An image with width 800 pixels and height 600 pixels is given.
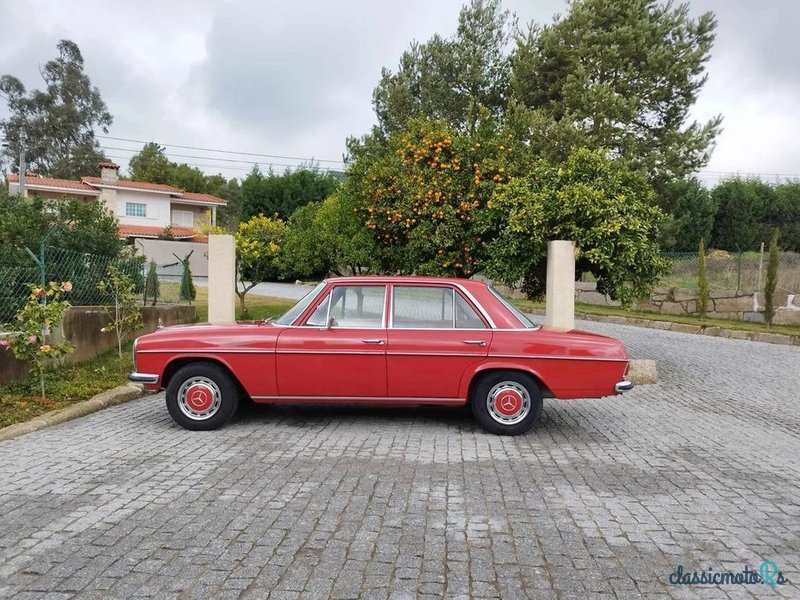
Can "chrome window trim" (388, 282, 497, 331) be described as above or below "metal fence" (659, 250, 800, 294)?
below

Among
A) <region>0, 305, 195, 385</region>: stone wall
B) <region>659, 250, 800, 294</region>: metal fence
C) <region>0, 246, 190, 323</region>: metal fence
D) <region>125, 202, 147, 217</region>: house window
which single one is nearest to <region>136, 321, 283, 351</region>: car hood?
<region>0, 246, 190, 323</region>: metal fence

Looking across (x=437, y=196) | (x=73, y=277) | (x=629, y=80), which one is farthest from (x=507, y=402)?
(x=629, y=80)

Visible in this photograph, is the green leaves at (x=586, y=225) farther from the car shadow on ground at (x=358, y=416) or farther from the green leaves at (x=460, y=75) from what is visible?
the green leaves at (x=460, y=75)

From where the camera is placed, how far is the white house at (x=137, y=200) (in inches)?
1673

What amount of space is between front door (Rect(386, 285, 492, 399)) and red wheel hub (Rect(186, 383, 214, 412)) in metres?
1.79

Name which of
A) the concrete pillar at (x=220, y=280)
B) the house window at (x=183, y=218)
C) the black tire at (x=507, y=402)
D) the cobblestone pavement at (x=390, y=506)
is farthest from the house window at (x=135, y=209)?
the black tire at (x=507, y=402)

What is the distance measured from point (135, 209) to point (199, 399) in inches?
1687

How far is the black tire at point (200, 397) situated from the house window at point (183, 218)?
4432cm

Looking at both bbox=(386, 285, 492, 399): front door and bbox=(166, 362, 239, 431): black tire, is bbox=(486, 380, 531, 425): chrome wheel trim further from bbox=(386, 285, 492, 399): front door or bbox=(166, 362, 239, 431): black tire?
bbox=(166, 362, 239, 431): black tire

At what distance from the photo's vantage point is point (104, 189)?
42.6 metres

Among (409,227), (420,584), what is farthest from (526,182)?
(420,584)

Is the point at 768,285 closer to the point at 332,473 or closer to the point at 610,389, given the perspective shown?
the point at 610,389

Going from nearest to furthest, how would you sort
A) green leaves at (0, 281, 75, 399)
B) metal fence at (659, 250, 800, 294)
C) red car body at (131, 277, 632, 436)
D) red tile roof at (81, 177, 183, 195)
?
red car body at (131, 277, 632, 436), green leaves at (0, 281, 75, 399), metal fence at (659, 250, 800, 294), red tile roof at (81, 177, 183, 195)

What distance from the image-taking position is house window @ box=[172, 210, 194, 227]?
47781 mm
